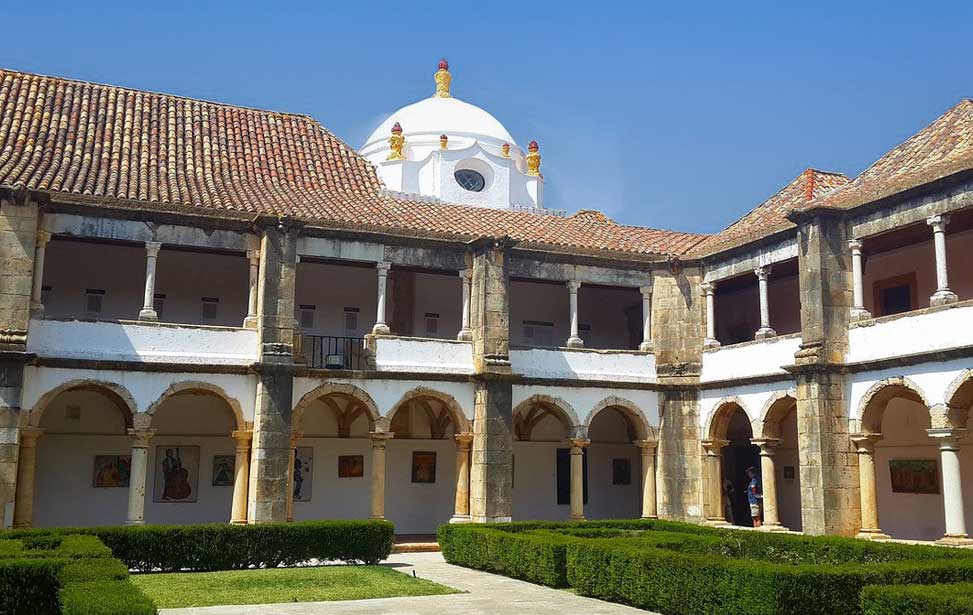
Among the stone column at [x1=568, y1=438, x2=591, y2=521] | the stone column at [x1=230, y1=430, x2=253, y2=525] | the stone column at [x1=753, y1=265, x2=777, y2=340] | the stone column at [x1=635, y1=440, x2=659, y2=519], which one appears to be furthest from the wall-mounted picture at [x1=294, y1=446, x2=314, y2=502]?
the stone column at [x1=753, y1=265, x2=777, y2=340]

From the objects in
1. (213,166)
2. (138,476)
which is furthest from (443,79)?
(138,476)

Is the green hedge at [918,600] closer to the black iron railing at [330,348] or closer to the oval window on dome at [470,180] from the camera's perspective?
the black iron railing at [330,348]

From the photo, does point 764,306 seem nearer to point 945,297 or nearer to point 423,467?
point 945,297

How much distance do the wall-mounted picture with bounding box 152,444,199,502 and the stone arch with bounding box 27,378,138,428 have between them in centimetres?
276

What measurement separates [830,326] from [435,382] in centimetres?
784

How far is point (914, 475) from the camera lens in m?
19.6

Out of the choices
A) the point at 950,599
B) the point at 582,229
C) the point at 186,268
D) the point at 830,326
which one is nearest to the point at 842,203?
the point at 830,326

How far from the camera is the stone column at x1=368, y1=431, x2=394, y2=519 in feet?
64.3

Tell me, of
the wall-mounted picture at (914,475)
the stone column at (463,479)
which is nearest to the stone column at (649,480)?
the stone column at (463,479)

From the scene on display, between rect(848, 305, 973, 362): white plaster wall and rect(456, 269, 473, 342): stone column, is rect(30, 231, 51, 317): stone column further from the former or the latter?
rect(848, 305, 973, 362): white plaster wall

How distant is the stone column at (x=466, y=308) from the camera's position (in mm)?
20875

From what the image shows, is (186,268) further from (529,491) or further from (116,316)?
(529,491)

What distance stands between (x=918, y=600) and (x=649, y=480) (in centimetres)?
1365

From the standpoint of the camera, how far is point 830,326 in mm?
18266
